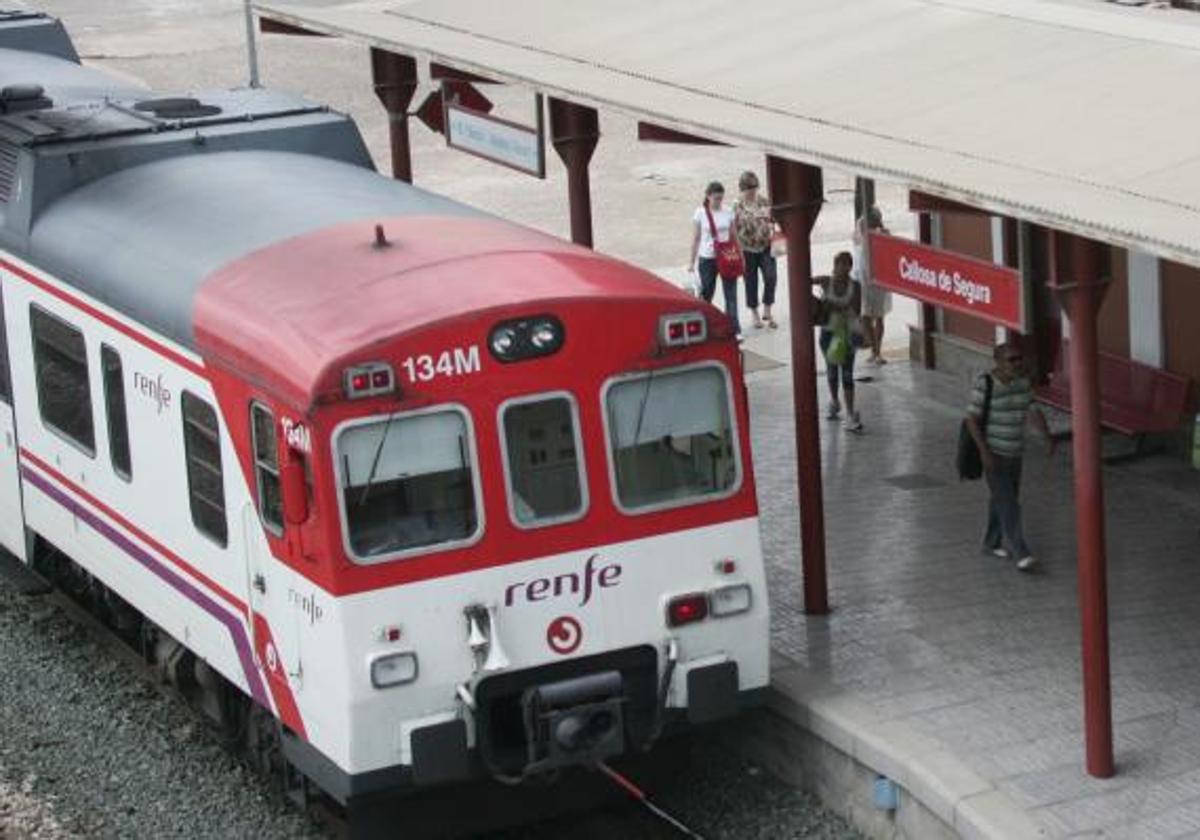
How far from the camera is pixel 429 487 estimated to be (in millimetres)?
11344

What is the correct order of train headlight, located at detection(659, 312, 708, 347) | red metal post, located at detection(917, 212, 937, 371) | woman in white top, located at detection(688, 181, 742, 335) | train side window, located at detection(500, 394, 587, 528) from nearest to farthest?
train side window, located at detection(500, 394, 587, 528) < train headlight, located at detection(659, 312, 708, 347) < red metal post, located at detection(917, 212, 937, 371) < woman in white top, located at detection(688, 181, 742, 335)

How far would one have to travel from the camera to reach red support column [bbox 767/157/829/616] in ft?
44.4

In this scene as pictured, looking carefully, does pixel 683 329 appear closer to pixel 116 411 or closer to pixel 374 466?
pixel 374 466

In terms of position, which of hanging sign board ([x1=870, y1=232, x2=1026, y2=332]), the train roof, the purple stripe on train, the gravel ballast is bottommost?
the gravel ballast

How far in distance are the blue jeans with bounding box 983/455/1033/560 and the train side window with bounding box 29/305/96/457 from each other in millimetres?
4913

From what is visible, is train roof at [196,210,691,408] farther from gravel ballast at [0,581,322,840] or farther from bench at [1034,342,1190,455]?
bench at [1034,342,1190,455]

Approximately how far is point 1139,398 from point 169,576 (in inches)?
274

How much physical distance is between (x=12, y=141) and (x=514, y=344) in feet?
14.7

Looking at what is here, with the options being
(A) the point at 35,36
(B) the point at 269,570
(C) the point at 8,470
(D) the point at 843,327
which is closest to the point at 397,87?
(A) the point at 35,36

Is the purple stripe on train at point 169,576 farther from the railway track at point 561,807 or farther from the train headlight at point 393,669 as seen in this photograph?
the train headlight at point 393,669

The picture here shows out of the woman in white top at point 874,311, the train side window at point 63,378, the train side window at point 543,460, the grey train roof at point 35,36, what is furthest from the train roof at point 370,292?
the grey train roof at point 35,36

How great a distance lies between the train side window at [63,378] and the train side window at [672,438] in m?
3.26

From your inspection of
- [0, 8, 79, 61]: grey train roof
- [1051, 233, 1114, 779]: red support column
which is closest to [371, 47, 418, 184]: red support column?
[0, 8, 79, 61]: grey train roof

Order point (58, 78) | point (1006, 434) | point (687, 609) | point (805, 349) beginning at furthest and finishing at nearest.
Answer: point (58, 78) → point (1006, 434) → point (805, 349) → point (687, 609)
